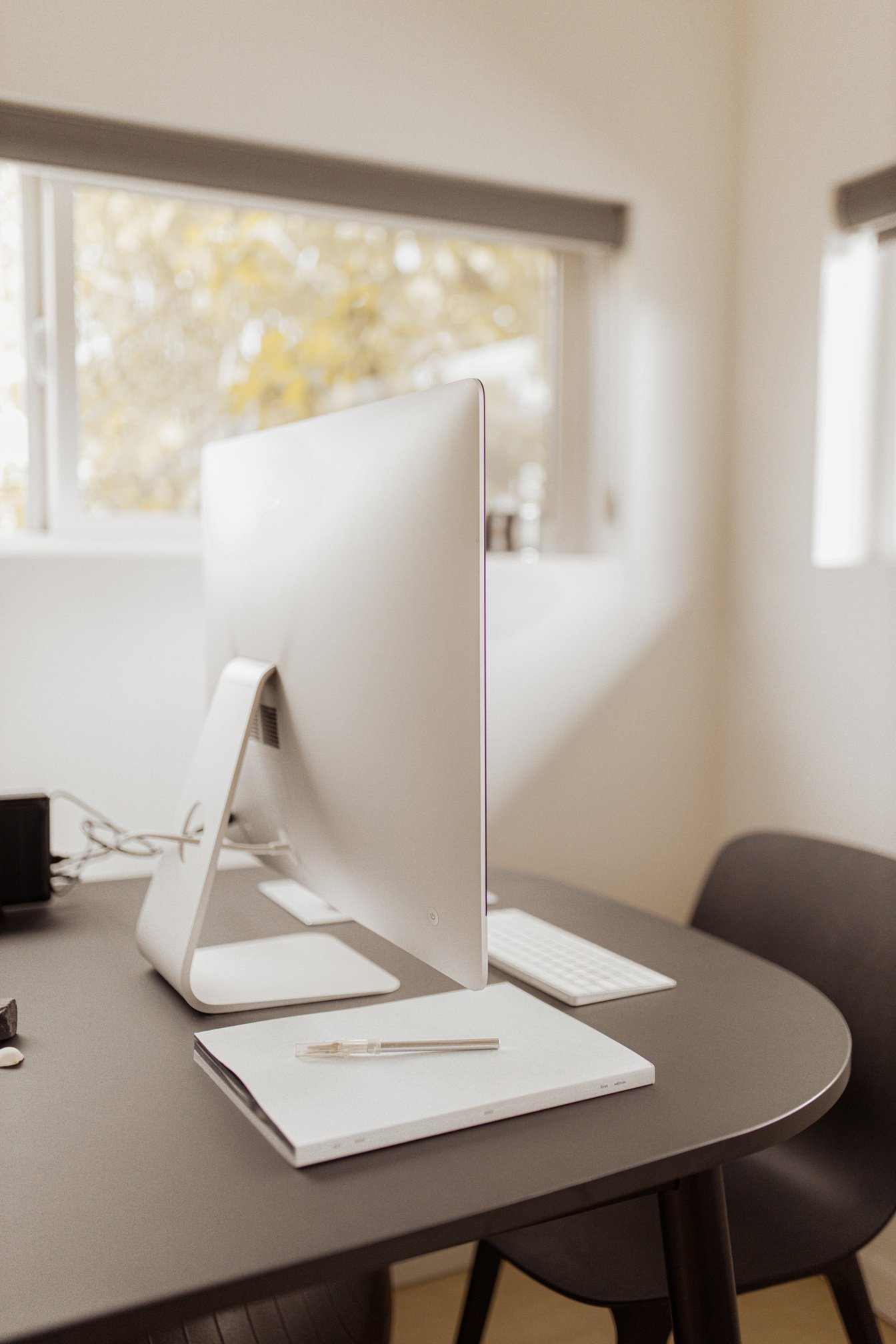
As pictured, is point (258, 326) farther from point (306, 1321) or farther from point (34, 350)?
point (306, 1321)

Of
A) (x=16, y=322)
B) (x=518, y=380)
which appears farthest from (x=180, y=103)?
(x=518, y=380)

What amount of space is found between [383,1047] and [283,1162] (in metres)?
0.15

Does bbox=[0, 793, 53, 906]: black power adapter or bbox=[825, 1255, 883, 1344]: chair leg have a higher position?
bbox=[0, 793, 53, 906]: black power adapter

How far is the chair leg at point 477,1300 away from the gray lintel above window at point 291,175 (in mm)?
1654

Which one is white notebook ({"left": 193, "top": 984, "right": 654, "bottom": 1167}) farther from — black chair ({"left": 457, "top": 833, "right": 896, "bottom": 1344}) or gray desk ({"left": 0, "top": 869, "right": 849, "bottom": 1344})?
black chair ({"left": 457, "top": 833, "right": 896, "bottom": 1344})

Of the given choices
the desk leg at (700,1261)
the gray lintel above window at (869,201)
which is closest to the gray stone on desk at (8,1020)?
the desk leg at (700,1261)

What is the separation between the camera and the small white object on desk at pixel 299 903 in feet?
4.54

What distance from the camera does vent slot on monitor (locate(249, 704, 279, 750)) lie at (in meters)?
1.11

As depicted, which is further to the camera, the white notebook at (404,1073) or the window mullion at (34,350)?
the window mullion at (34,350)

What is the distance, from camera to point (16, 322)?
1874 millimetres

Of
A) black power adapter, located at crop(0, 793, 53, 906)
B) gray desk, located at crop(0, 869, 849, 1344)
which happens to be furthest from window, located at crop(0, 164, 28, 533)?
gray desk, located at crop(0, 869, 849, 1344)

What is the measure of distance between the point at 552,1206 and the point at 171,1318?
250 millimetres

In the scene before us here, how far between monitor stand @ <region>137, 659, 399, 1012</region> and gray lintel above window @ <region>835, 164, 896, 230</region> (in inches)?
58.1

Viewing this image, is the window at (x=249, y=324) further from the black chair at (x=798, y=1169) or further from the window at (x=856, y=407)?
the black chair at (x=798, y=1169)
